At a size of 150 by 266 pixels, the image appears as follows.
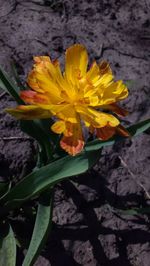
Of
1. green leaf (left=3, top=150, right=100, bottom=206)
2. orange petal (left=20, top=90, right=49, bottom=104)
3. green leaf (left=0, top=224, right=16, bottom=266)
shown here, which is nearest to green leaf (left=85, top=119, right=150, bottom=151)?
green leaf (left=3, top=150, right=100, bottom=206)

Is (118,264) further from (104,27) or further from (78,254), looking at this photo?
(104,27)

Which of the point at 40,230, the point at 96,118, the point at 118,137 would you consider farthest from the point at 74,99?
the point at 40,230

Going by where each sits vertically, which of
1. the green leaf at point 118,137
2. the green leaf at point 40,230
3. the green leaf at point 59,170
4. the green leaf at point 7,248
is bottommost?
the green leaf at point 7,248

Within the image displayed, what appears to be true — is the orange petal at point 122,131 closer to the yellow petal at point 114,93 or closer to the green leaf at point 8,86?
the yellow petal at point 114,93

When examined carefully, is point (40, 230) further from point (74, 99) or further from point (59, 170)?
point (74, 99)

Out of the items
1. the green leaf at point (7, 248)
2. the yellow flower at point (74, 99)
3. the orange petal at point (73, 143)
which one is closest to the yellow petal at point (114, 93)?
the yellow flower at point (74, 99)

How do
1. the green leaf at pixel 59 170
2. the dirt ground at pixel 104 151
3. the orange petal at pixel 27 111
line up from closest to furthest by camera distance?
the orange petal at pixel 27 111
the green leaf at pixel 59 170
the dirt ground at pixel 104 151

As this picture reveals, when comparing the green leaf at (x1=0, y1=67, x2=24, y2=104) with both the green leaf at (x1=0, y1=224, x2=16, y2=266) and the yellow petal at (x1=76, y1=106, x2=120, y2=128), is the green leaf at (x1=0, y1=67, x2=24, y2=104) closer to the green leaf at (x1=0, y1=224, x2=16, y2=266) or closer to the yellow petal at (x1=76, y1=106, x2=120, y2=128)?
the yellow petal at (x1=76, y1=106, x2=120, y2=128)
